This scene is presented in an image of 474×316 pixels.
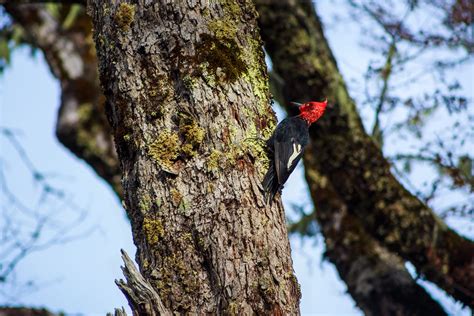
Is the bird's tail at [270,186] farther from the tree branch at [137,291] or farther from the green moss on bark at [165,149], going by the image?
the tree branch at [137,291]

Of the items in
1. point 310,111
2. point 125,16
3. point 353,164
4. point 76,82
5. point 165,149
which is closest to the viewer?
point 165,149

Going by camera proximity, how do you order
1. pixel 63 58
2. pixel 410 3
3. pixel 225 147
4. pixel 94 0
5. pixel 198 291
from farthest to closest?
pixel 63 58, pixel 410 3, pixel 94 0, pixel 225 147, pixel 198 291

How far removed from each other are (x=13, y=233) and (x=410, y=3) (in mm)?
4125

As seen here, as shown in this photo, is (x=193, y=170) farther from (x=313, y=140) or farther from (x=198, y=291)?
(x=313, y=140)

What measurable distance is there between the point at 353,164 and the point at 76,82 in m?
3.99

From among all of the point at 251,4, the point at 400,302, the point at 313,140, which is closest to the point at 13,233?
the point at 313,140

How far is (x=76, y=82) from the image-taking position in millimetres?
8562

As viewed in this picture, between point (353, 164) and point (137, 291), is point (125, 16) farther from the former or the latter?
point (353, 164)

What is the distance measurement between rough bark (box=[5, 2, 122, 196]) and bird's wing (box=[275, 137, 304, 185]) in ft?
13.3

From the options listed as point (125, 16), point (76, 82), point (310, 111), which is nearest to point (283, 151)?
point (125, 16)

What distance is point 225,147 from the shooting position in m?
3.09

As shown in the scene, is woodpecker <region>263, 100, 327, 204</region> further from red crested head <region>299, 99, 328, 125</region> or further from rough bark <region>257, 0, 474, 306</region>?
rough bark <region>257, 0, 474, 306</region>

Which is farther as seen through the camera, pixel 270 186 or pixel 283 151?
pixel 283 151

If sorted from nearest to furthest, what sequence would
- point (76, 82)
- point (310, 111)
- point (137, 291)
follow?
point (137, 291)
point (310, 111)
point (76, 82)
